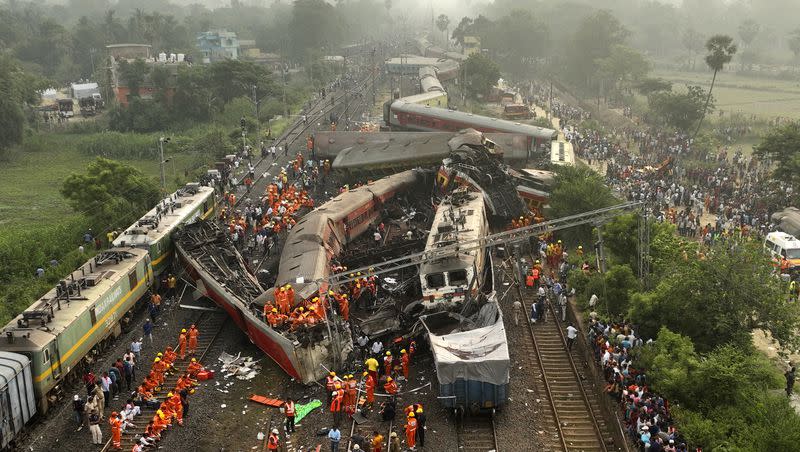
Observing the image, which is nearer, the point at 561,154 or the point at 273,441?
the point at 273,441

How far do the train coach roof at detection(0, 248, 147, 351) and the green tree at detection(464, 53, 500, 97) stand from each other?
5884 cm

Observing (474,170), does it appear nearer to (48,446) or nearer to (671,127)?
(48,446)

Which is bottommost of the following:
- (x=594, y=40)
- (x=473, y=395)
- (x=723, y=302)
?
(x=473, y=395)

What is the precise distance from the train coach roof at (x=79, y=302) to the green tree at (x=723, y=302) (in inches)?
665

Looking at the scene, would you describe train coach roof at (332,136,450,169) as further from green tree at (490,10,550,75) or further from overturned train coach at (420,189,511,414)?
green tree at (490,10,550,75)

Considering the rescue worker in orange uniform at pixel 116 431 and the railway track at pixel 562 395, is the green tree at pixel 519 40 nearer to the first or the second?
the railway track at pixel 562 395

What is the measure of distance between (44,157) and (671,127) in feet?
177

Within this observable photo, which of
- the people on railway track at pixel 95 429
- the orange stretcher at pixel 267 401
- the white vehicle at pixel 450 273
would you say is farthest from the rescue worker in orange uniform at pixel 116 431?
the white vehicle at pixel 450 273

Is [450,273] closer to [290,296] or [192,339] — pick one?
[290,296]

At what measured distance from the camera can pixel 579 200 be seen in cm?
3281

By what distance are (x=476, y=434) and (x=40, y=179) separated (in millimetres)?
48204

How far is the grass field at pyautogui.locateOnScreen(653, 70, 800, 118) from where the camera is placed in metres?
75.2

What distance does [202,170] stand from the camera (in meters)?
47.8

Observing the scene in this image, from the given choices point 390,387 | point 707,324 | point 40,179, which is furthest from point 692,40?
point 390,387
